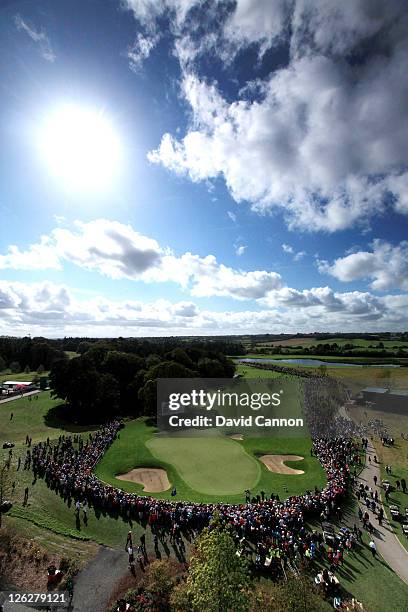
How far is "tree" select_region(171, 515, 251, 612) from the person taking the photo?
46.6 ft

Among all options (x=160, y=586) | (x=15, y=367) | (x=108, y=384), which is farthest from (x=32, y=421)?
(x=15, y=367)

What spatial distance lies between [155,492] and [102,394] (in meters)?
32.9

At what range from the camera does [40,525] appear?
81.5ft

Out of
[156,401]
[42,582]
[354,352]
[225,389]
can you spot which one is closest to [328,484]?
[42,582]

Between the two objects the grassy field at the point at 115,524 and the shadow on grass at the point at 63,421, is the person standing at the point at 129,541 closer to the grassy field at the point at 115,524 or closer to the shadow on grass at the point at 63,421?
the grassy field at the point at 115,524

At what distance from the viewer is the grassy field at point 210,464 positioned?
1291 inches

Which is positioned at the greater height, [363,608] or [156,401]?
[156,401]

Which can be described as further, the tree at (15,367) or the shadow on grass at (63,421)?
the tree at (15,367)

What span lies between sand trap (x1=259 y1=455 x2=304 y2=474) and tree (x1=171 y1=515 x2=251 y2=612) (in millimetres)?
24599

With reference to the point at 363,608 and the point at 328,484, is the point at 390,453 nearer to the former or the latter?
the point at 328,484

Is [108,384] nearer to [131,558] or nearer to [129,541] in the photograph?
[129,541]

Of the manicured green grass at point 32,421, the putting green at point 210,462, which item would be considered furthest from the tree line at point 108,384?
the putting green at point 210,462

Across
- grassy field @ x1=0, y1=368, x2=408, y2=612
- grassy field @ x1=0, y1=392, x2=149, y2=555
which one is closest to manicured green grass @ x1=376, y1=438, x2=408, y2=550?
grassy field @ x1=0, y1=368, x2=408, y2=612

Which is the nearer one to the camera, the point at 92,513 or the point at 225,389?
the point at 92,513
